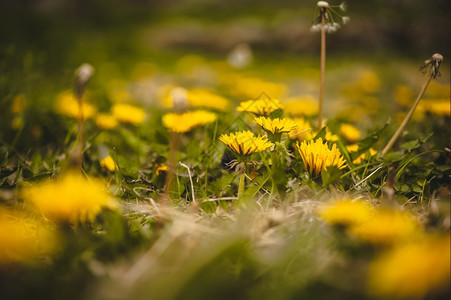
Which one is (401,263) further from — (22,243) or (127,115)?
(127,115)

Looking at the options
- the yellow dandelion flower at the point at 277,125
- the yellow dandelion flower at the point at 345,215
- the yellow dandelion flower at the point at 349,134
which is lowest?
the yellow dandelion flower at the point at 349,134

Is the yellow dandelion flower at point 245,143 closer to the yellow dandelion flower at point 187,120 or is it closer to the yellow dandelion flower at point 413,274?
the yellow dandelion flower at point 187,120

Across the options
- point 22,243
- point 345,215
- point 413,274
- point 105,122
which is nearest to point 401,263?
point 413,274

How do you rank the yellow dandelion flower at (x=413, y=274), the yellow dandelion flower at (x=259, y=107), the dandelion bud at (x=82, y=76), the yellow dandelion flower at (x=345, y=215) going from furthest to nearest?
the yellow dandelion flower at (x=259, y=107) < the dandelion bud at (x=82, y=76) < the yellow dandelion flower at (x=345, y=215) < the yellow dandelion flower at (x=413, y=274)

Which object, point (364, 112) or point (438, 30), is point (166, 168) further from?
point (438, 30)

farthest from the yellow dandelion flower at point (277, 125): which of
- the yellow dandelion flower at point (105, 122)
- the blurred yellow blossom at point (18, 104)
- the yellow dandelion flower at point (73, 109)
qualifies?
the blurred yellow blossom at point (18, 104)

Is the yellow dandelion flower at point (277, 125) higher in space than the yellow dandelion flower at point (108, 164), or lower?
higher
